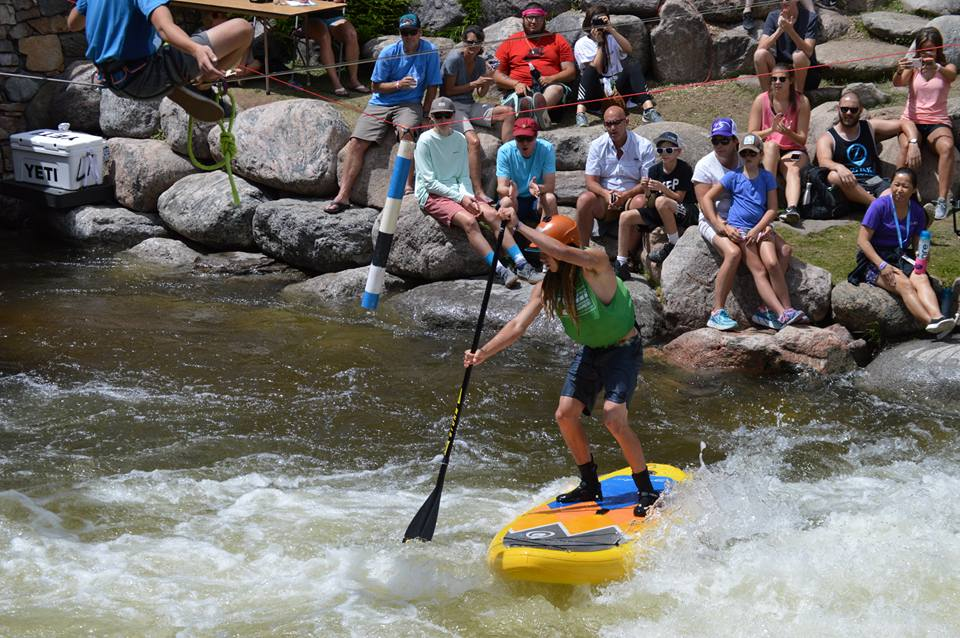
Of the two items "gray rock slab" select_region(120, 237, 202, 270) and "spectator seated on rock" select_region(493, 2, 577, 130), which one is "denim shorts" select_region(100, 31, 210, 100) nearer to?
"gray rock slab" select_region(120, 237, 202, 270)

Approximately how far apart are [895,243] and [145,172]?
27.2 feet

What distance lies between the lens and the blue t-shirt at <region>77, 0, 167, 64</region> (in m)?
6.88

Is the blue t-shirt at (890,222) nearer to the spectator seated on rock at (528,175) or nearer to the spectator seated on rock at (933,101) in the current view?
the spectator seated on rock at (933,101)

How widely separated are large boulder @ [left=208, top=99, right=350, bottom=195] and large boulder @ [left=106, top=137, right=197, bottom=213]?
1.06 metres

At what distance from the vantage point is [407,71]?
11.8 meters

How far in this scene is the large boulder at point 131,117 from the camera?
13797 millimetres

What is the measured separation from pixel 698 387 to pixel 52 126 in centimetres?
939

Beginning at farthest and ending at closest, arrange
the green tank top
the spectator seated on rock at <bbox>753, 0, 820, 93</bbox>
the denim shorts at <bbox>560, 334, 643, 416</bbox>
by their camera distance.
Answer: the spectator seated on rock at <bbox>753, 0, 820, 93</bbox> < the denim shorts at <bbox>560, 334, 643, 416</bbox> < the green tank top

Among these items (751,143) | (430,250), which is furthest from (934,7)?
(430,250)

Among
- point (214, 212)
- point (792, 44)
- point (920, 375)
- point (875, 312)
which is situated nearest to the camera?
point (920, 375)

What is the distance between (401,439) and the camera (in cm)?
796

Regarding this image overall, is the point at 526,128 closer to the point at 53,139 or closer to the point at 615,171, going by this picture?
the point at 615,171

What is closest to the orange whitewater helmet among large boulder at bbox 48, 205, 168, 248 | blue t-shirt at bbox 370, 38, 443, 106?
blue t-shirt at bbox 370, 38, 443, 106

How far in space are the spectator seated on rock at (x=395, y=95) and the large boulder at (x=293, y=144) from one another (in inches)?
13.8
